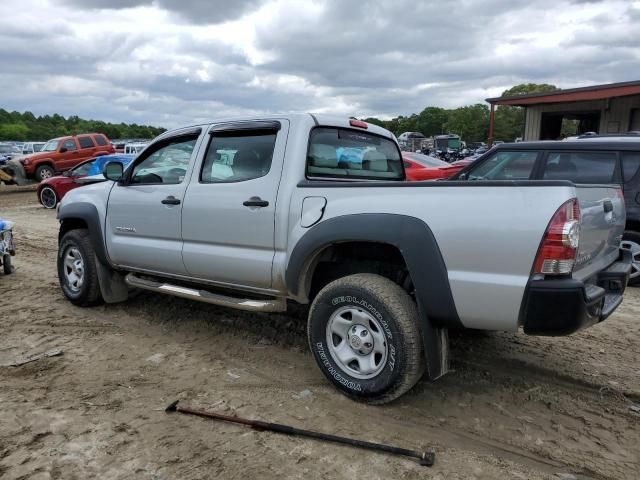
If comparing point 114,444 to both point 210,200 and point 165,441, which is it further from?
point 210,200

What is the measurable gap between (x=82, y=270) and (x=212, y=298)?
1.89m

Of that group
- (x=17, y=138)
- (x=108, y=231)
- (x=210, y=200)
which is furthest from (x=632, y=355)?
(x=17, y=138)

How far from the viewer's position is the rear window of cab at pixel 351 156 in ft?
13.4

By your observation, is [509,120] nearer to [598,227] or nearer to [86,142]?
[86,142]

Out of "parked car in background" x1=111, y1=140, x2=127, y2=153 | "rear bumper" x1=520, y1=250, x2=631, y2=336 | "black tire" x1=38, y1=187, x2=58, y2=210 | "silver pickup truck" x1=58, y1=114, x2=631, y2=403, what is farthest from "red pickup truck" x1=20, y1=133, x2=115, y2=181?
"rear bumper" x1=520, y1=250, x2=631, y2=336

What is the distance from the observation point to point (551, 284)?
2.79m

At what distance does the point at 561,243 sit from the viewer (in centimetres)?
272

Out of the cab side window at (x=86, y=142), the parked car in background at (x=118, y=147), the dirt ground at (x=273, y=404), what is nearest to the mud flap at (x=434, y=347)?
the dirt ground at (x=273, y=404)

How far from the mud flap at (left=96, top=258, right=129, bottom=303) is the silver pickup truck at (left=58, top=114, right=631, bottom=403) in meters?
0.28

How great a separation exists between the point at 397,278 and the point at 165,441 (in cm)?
177

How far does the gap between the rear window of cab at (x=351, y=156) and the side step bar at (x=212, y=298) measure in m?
1.00

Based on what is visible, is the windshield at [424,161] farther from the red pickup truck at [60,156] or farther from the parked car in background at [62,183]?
the red pickup truck at [60,156]

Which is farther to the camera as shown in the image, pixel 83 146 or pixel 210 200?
pixel 83 146

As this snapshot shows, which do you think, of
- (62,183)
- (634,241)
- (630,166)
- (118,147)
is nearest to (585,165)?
(630,166)
